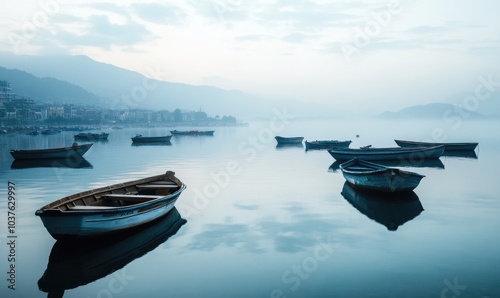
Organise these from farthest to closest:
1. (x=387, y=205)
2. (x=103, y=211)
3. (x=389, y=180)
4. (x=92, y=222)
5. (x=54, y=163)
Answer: (x=54, y=163) < (x=389, y=180) < (x=387, y=205) < (x=103, y=211) < (x=92, y=222)

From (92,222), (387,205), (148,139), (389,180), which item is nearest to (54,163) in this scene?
(92,222)

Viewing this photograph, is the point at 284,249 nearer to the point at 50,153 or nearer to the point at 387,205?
the point at 387,205

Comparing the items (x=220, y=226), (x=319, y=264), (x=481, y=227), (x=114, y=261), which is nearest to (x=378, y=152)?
(x=481, y=227)

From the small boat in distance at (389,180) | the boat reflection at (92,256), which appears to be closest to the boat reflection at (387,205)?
the small boat in distance at (389,180)

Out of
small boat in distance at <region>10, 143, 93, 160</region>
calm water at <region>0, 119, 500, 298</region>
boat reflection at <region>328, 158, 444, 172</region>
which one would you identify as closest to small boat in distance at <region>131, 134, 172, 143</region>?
small boat in distance at <region>10, 143, 93, 160</region>

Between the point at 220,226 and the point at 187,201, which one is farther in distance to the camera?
the point at 187,201

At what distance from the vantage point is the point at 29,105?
181125 millimetres

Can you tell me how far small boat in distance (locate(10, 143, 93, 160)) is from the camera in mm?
43812

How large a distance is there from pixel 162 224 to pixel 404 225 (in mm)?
10993

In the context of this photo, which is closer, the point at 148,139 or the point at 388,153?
the point at 388,153

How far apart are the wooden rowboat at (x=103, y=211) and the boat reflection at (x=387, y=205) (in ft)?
32.4

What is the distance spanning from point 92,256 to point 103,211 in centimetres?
156

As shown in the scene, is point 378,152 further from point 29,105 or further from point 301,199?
point 29,105

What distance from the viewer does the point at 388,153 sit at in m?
40.9
